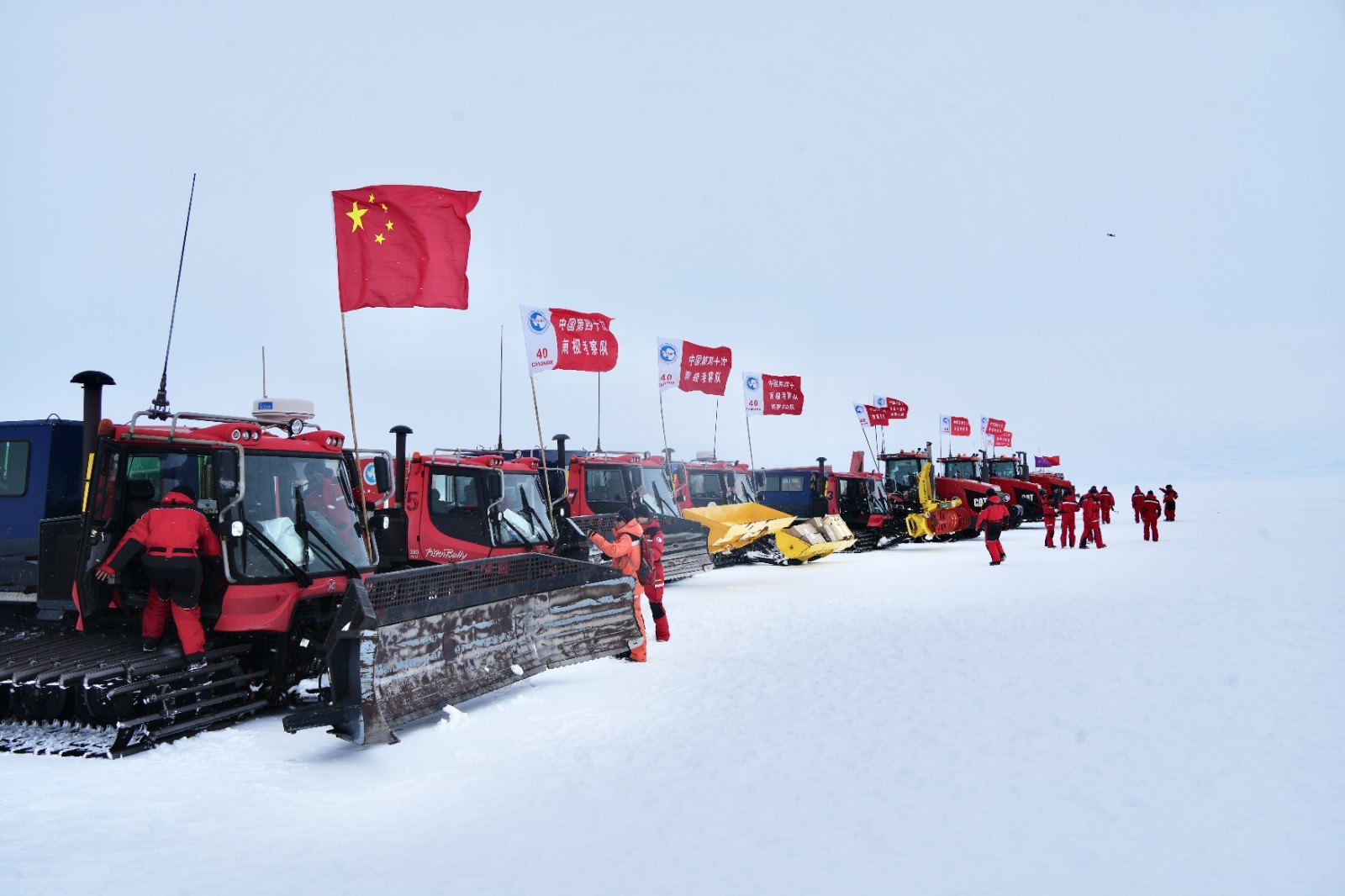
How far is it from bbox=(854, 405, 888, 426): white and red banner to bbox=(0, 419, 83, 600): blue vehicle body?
2293 centimetres

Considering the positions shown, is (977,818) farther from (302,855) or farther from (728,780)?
(302,855)

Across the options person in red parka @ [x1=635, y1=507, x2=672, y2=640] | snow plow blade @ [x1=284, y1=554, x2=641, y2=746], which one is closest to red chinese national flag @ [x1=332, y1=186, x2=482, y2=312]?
person in red parka @ [x1=635, y1=507, x2=672, y2=640]

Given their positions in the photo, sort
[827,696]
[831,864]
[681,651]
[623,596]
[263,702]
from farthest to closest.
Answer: [681,651]
[623,596]
[827,696]
[263,702]
[831,864]

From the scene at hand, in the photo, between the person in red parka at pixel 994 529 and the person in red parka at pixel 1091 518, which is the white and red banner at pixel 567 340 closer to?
the person in red parka at pixel 994 529

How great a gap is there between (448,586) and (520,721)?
107 cm

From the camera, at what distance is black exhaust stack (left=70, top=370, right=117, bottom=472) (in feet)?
21.6

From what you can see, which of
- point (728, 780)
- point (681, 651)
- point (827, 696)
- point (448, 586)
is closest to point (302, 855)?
point (728, 780)

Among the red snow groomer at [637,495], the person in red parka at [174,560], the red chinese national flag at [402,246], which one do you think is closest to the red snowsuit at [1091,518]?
the red snow groomer at [637,495]

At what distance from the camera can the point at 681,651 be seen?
8625 millimetres

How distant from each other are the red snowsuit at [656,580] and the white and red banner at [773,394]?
15.5 m

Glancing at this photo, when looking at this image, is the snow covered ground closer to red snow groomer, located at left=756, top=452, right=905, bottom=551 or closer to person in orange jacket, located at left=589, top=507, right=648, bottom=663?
person in orange jacket, located at left=589, top=507, right=648, bottom=663

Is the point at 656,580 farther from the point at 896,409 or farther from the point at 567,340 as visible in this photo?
the point at 896,409

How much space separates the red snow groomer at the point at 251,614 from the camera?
5469mm

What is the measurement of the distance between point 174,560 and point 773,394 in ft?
67.6
